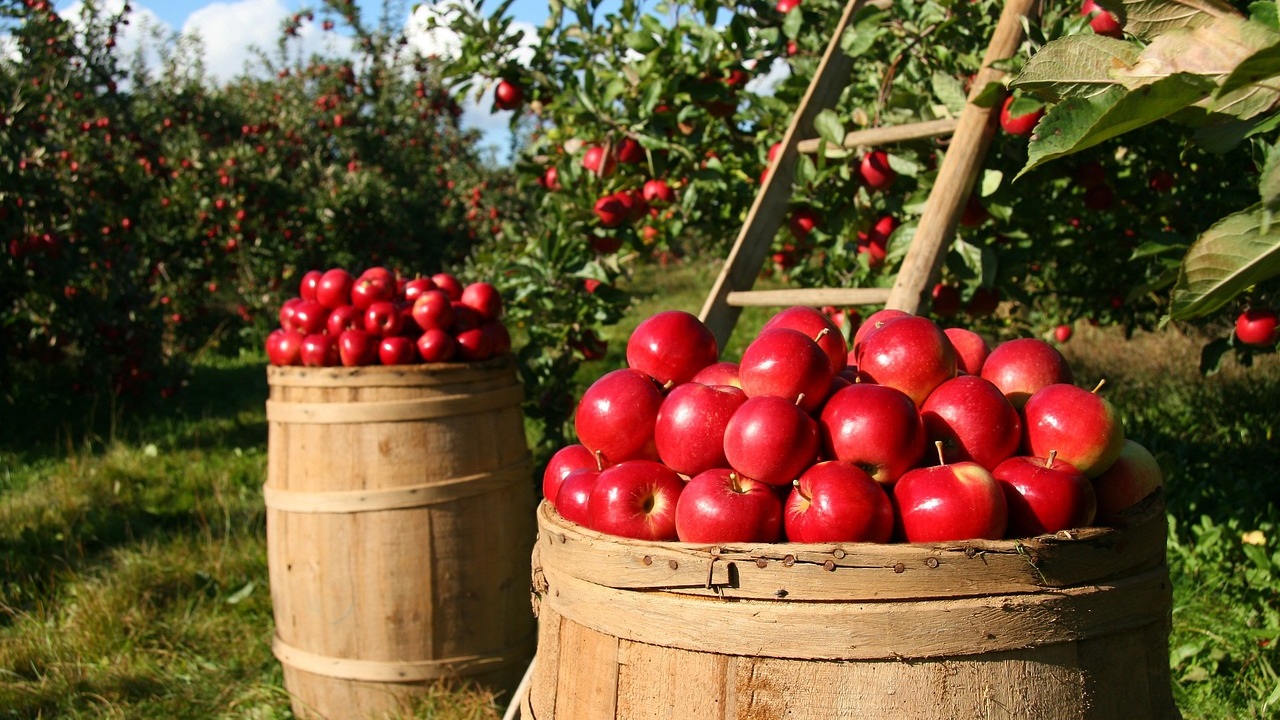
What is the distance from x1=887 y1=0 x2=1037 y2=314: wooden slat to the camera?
238 cm

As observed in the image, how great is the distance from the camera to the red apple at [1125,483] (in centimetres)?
131

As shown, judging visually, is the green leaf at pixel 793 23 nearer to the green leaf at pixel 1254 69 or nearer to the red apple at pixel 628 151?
the red apple at pixel 628 151

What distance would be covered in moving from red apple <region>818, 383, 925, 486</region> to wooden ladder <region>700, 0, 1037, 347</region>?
106cm

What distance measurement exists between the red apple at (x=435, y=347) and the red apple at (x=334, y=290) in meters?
0.36

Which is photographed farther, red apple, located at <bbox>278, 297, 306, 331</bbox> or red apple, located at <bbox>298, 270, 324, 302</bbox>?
red apple, located at <bbox>298, 270, 324, 302</bbox>

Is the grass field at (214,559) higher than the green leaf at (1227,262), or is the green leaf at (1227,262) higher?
the green leaf at (1227,262)

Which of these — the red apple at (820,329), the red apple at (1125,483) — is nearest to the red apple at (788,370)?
the red apple at (820,329)

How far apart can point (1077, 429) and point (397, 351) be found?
191cm

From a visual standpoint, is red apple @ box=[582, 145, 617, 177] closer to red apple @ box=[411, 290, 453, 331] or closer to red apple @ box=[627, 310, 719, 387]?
red apple @ box=[411, 290, 453, 331]

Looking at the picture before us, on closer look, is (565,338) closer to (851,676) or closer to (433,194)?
(851,676)

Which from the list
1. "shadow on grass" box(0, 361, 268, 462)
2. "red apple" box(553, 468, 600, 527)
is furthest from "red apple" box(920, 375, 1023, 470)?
"shadow on grass" box(0, 361, 268, 462)

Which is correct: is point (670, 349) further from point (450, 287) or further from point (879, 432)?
point (450, 287)

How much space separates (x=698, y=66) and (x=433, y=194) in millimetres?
7923

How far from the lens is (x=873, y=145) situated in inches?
111
